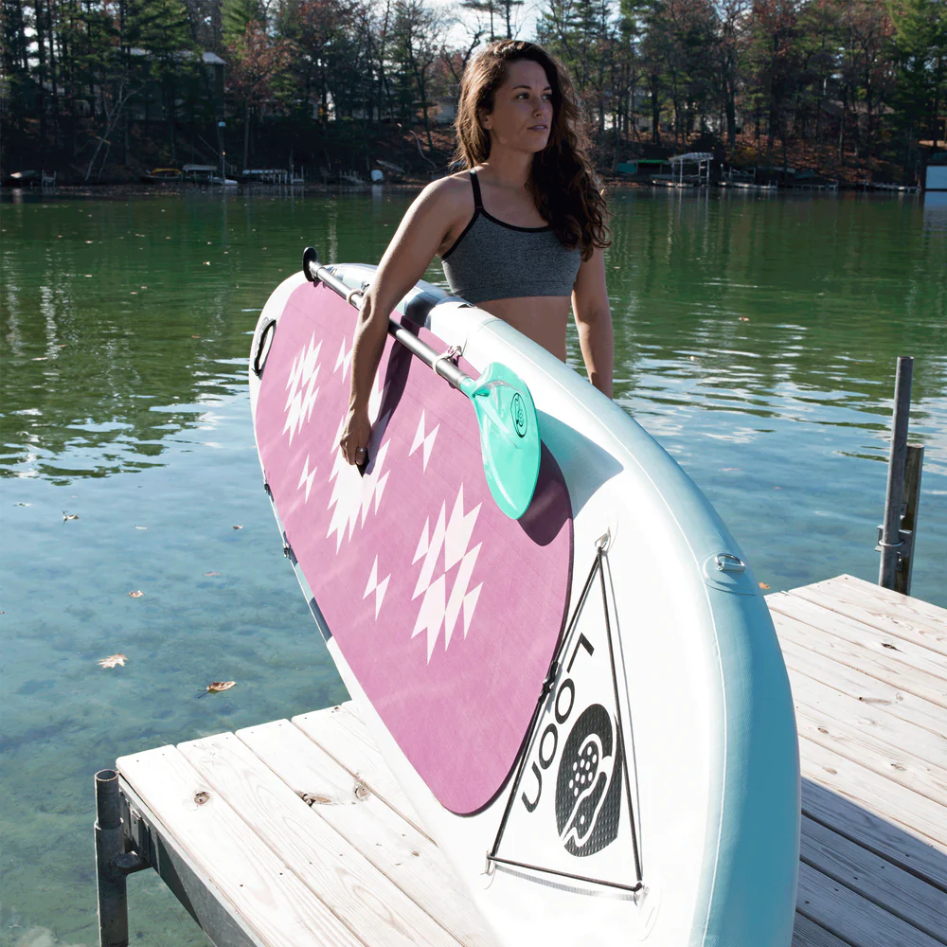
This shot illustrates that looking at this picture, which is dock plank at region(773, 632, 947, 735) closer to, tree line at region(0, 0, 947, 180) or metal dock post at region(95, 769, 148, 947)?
metal dock post at region(95, 769, 148, 947)

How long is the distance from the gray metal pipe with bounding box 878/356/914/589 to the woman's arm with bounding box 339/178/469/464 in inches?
117

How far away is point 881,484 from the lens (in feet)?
25.4

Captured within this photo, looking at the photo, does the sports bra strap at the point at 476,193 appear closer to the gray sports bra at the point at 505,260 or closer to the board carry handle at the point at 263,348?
the gray sports bra at the point at 505,260

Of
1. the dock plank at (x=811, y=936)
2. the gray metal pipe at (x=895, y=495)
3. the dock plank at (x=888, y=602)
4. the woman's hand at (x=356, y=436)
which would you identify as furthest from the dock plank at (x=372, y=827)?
the gray metal pipe at (x=895, y=495)

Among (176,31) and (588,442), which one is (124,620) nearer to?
(588,442)

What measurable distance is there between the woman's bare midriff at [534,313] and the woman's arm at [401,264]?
0.26 meters

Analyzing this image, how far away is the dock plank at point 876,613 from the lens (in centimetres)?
441

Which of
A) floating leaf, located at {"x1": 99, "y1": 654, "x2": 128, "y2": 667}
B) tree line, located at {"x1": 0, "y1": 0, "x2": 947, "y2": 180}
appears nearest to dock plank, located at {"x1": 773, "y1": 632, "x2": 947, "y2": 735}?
floating leaf, located at {"x1": 99, "y1": 654, "x2": 128, "y2": 667}

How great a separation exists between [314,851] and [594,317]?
184 centimetres

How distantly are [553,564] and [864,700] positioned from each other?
2033mm

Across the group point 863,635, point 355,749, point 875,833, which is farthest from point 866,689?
point 355,749

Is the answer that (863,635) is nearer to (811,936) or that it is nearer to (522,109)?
(811,936)

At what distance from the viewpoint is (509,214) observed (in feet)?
10.1

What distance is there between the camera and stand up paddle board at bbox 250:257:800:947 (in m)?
1.72
